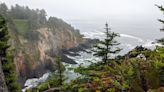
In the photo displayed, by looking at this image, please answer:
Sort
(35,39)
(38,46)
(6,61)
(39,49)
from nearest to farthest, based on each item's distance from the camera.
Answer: (6,61) < (39,49) < (38,46) < (35,39)

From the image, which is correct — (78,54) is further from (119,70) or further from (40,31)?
(119,70)

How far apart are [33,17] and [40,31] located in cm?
1393

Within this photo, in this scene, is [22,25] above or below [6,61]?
below

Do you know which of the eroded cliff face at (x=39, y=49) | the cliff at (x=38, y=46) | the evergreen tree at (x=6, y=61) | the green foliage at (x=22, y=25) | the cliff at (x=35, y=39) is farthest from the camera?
the green foliage at (x=22, y=25)

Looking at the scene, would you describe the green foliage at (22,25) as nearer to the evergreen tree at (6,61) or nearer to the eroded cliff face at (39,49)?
the eroded cliff face at (39,49)

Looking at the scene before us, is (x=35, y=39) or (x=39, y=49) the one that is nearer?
(x=39, y=49)

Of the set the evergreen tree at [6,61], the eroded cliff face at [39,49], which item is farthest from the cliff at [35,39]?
the evergreen tree at [6,61]

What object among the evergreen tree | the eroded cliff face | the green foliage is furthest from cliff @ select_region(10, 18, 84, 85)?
the evergreen tree

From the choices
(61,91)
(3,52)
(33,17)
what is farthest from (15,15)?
(61,91)

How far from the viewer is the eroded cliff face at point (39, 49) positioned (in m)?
85.5

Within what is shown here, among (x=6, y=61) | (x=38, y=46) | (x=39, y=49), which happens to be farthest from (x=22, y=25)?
(x=6, y=61)

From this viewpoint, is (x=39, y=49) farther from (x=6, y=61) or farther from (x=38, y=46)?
(x=6, y=61)

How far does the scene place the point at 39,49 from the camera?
99250 millimetres

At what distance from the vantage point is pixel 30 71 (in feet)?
282
